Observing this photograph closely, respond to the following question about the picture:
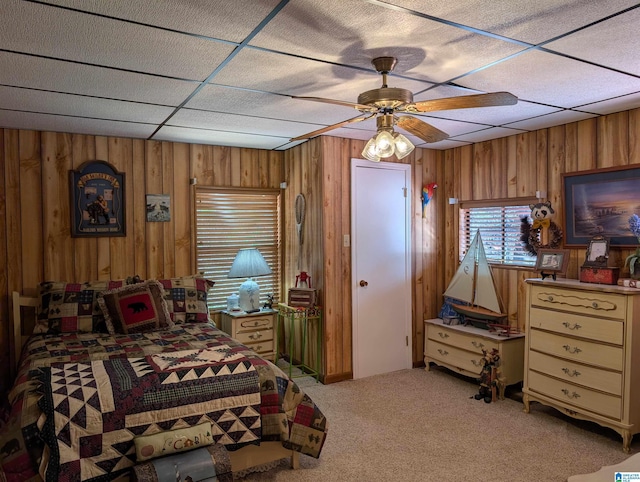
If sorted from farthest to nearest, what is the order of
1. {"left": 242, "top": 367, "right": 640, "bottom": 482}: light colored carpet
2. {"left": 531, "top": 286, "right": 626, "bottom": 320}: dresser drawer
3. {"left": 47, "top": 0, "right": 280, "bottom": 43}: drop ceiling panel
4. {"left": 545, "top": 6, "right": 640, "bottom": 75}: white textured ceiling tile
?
{"left": 531, "top": 286, "right": 626, "bottom": 320}: dresser drawer
{"left": 242, "top": 367, "right": 640, "bottom": 482}: light colored carpet
{"left": 545, "top": 6, "right": 640, "bottom": 75}: white textured ceiling tile
{"left": 47, "top": 0, "right": 280, "bottom": 43}: drop ceiling panel

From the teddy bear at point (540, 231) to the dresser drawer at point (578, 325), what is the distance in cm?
69

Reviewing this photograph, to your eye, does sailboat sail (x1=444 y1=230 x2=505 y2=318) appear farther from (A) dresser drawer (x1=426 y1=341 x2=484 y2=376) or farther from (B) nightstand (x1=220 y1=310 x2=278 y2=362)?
(B) nightstand (x1=220 y1=310 x2=278 y2=362)

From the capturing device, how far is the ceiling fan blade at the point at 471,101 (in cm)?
205

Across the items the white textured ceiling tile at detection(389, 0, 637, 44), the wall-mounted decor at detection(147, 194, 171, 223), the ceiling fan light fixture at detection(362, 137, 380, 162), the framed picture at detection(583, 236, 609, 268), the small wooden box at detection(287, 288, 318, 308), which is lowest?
the small wooden box at detection(287, 288, 318, 308)

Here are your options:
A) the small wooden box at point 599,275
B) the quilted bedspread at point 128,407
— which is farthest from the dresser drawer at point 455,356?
the quilted bedspread at point 128,407

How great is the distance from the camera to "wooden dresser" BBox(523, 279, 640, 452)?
305cm

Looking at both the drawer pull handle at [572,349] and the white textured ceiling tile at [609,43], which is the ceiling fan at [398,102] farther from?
the drawer pull handle at [572,349]

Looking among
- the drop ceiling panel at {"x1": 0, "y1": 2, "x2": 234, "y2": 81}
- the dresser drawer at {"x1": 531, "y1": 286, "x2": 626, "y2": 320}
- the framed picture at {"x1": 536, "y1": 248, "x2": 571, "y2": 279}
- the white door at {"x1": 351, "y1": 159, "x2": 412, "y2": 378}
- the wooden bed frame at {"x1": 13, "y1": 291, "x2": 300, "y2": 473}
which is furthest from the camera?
the white door at {"x1": 351, "y1": 159, "x2": 412, "y2": 378}

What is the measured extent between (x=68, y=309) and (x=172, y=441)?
6.42ft

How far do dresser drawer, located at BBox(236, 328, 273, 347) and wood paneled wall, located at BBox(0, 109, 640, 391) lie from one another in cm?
62

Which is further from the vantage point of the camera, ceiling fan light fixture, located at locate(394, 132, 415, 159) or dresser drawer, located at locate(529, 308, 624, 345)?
dresser drawer, located at locate(529, 308, 624, 345)

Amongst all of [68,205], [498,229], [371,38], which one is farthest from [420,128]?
[68,205]

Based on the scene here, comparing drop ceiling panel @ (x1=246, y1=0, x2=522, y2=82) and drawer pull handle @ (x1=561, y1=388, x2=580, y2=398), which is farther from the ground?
drop ceiling panel @ (x1=246, y1=0, x2=522, y2=82)

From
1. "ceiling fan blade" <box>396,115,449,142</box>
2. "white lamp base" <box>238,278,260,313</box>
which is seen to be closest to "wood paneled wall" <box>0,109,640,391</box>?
"white lamp base" <box>238,278,260,313</box>
